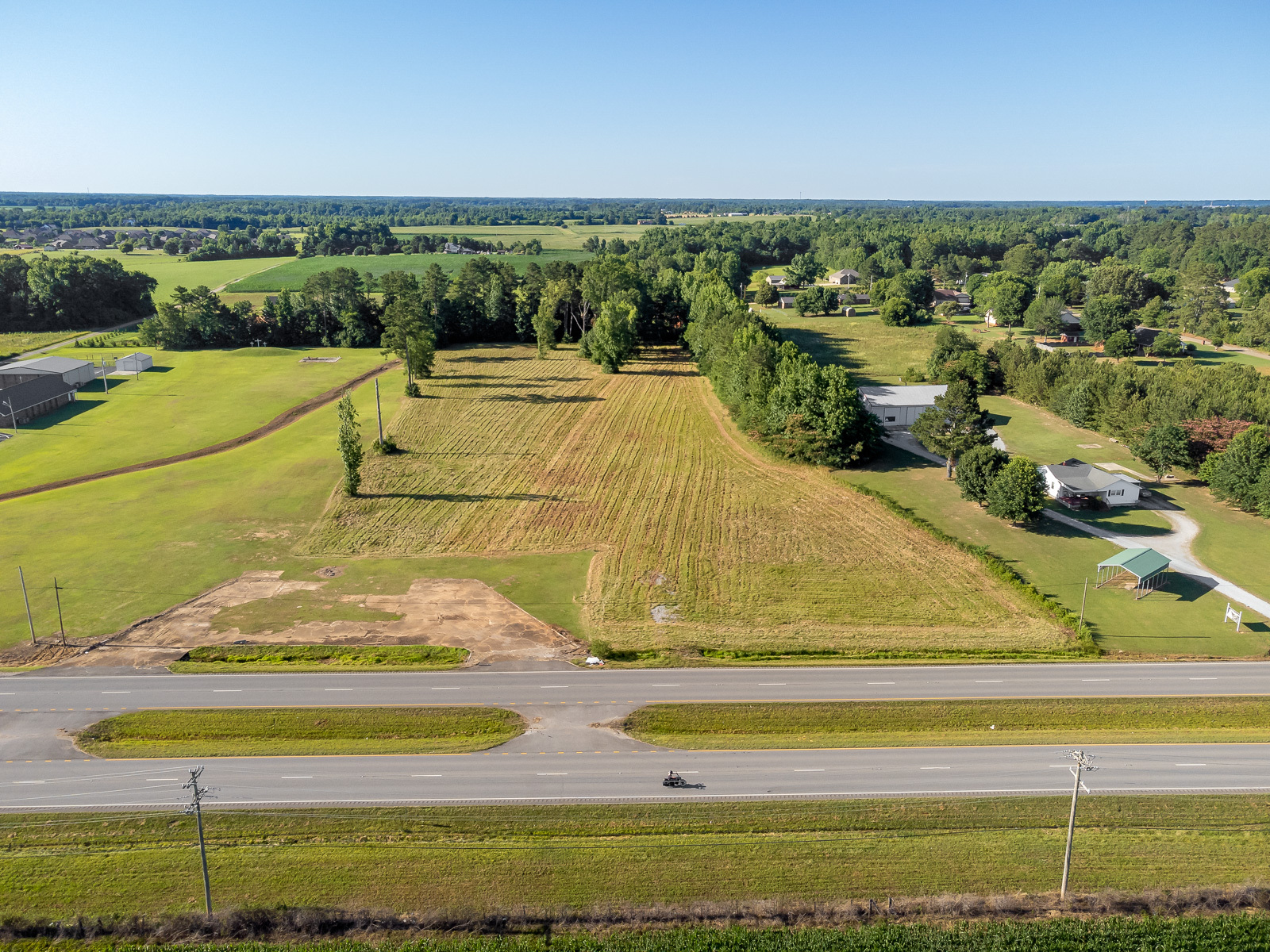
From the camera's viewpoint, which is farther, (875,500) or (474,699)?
(875,500)

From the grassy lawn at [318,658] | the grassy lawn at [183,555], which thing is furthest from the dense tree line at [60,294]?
the grassy lawn at [318,658]

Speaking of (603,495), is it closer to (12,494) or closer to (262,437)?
(262,437)

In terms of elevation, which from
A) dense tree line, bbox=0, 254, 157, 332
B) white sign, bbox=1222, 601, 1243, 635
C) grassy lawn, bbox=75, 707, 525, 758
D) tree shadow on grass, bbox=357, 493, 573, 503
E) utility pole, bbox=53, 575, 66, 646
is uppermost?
dense tree line, bbox=0, 254, 157, 332

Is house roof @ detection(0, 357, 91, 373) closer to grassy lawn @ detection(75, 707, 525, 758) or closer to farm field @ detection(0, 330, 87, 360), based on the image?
farm field @ detection(0, 330, 87, 360)

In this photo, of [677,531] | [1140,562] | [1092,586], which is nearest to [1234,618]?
[1140,562]

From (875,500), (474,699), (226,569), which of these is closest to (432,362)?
(226,569)

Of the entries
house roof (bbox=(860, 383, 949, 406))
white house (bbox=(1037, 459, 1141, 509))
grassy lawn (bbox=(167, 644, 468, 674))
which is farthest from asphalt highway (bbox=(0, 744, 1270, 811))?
house roof (bbox=(860, 383, 949, 406))

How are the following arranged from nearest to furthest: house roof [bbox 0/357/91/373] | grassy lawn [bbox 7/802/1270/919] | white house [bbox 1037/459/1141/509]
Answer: grassy lawn [bbox 7/802/1270/919] → white house [bbox 1037/459/1141/509] → house roof [bbox 0/357/91/373]

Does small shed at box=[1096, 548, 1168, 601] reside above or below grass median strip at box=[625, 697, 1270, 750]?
above
